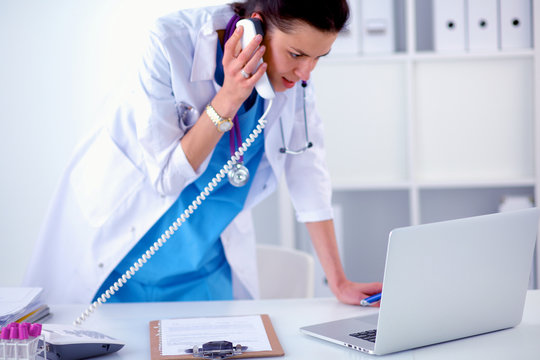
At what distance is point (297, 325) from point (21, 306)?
20.7 inches

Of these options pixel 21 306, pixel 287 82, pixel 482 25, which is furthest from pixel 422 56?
pixel 21 306

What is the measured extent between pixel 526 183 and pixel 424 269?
189 centimetres

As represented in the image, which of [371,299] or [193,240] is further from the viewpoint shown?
[193,240]

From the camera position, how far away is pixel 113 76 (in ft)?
8.97

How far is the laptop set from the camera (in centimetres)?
94

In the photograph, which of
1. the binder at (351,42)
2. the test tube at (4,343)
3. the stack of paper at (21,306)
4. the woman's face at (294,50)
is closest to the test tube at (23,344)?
the test tube at (4,343)

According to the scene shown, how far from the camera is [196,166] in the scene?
1332 mm

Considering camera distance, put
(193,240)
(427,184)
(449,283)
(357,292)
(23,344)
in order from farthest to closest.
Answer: (427,184)
(193,240)
(357,292)
(449,283)
(23,344)

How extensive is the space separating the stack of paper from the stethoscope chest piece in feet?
1.54

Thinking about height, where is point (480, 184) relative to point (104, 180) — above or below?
below

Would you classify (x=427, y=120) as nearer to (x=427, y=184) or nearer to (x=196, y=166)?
(x=427, y=184)

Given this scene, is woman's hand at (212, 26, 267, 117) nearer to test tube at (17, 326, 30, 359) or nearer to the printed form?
the printed form

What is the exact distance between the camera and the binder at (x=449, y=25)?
2545 mm

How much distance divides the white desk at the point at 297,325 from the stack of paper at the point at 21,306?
0.03 m
